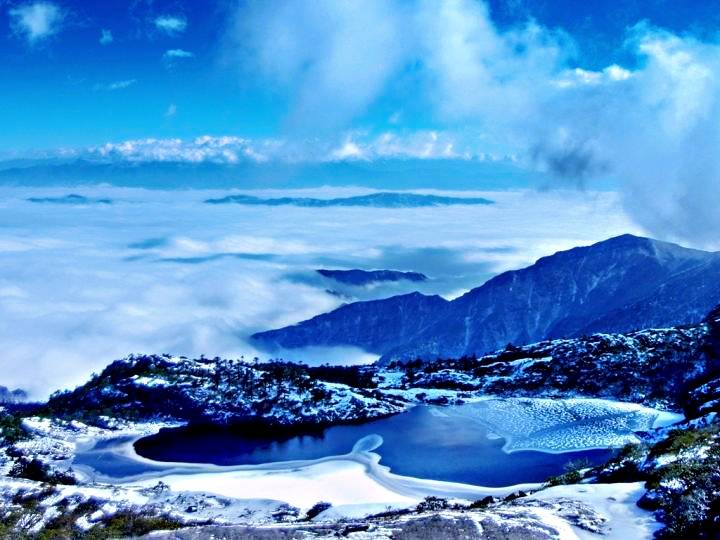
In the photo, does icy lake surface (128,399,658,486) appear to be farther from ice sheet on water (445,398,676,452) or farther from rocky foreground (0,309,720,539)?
rocky foreground (0,309,720,539)

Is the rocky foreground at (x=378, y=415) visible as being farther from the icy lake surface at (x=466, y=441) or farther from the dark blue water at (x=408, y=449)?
the icy lake surface at (x=466, y=441)

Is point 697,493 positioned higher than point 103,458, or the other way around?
point 103,458

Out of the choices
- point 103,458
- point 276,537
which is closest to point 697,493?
point 276,537

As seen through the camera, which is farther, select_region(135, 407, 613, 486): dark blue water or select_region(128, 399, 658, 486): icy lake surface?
select_region(128, 399, 658, 486): icy lake surface

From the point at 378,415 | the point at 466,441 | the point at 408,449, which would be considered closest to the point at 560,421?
the point at 466,441

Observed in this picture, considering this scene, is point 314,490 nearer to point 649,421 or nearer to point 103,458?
point 103,458

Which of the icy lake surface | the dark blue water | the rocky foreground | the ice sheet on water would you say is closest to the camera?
the rocky foreground

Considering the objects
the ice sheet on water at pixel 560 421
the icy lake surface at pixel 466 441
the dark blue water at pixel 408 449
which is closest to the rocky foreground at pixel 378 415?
the dark blue water at pixel 408 449

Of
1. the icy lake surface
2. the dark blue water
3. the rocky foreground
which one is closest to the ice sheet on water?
the icy lake surface
